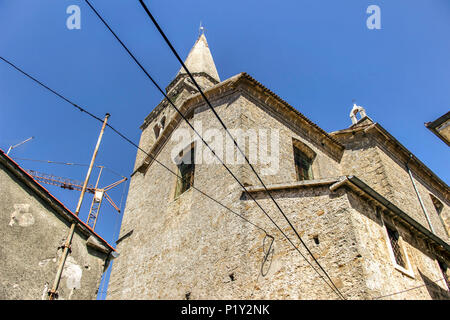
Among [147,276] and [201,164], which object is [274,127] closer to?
[201,164]

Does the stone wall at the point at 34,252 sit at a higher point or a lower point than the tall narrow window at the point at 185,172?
lower

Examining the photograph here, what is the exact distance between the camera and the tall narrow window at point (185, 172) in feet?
36.8

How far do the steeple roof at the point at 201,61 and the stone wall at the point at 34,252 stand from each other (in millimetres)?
15721

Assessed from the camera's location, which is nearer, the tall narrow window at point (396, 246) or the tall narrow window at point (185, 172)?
the tall narrow window at point (396, 246)

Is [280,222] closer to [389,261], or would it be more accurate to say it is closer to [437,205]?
[389,261]

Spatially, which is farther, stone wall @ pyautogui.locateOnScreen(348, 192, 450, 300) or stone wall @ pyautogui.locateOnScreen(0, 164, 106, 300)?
stone wall @ pyautogui.locateOnScreen(348, 192, 450, 300)

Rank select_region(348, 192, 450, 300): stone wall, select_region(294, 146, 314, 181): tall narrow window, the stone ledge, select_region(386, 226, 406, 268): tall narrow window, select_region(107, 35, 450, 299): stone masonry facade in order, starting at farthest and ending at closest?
select_region(294, 146, 314, 181): tall narrow window < select_region(386, 226, 406, 268): tall narrow window < the stone ledge < select_region(107, 35, 450, 299): stone masonry facade < select_region(348, 192, 450, 300): stone wall

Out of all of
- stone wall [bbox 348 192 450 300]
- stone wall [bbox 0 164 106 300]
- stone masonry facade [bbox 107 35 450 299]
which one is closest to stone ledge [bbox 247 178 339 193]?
stone masonry facade [bbox 107 35 450 299]

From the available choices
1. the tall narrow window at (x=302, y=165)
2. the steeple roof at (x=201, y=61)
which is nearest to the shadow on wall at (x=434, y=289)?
the tall narrow window at (x=302, y=165)

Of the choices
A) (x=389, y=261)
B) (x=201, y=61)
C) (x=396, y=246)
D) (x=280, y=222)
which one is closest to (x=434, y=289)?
(x=396, y=246)

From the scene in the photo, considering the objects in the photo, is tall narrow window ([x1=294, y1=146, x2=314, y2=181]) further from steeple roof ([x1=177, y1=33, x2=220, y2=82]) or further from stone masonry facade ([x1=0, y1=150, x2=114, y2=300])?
steeple roof ([x1=177, y1=33, x2=220, y2=82])

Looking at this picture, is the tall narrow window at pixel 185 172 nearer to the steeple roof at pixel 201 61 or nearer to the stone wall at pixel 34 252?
the stone wall at pixel 34 252

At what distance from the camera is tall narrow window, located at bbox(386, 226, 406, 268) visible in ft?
24.8

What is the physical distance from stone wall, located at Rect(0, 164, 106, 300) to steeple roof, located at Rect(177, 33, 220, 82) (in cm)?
1572
